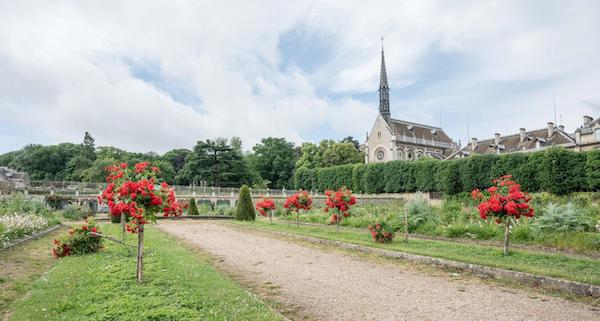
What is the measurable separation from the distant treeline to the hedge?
12865 mm

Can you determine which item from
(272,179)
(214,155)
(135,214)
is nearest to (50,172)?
(214,155)

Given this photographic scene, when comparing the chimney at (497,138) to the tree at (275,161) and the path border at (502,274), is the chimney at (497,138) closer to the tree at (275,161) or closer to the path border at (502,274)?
the tree at (275,161)

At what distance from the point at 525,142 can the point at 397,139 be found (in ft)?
66.8

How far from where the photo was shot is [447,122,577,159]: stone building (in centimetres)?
5350

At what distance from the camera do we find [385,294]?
273 inches

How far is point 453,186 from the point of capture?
131 feet

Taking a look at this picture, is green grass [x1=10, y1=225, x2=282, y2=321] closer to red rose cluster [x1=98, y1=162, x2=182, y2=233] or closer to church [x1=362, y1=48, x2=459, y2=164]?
red rose cluster [x1=98, y1=162, x2=182, y2=233]

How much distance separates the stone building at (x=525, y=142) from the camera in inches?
2106

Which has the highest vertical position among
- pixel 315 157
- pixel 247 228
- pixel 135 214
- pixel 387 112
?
pixel 387 112

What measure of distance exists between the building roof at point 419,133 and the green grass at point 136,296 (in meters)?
66.4

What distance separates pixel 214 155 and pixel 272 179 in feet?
57.2

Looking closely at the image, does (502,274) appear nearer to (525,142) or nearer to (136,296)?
Answer: (136,296)

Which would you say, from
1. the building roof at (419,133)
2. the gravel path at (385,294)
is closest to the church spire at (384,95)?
the building roof at (419,133)

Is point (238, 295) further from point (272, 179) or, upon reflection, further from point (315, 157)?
point (272, 179)
